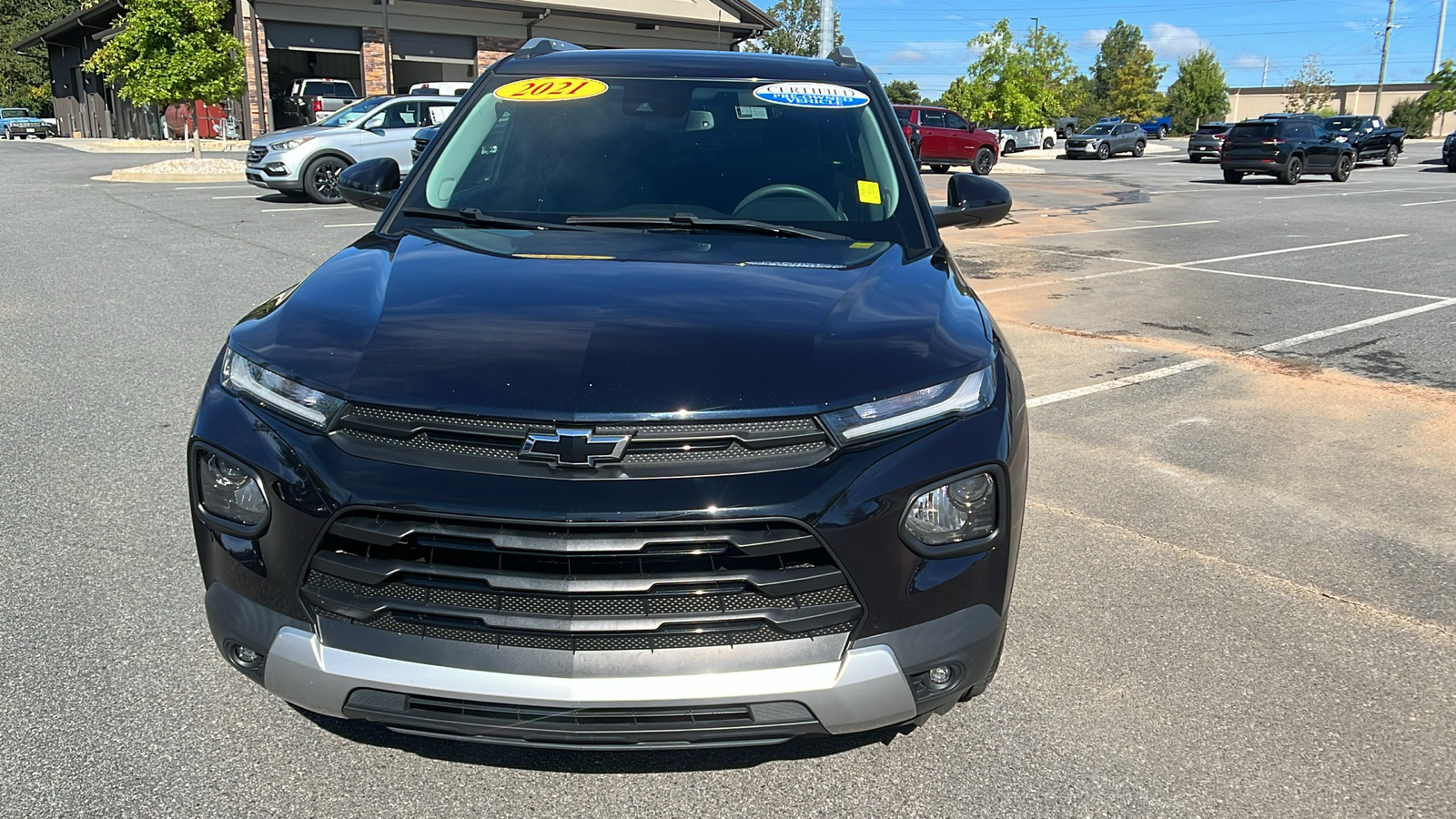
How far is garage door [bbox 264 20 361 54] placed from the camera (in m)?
35.5

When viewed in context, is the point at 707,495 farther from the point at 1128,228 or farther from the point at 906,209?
the point at 1128,228

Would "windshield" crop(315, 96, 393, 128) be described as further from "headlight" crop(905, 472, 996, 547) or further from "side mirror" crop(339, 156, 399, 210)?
"headlight" crop(905, 472, 996, 547)

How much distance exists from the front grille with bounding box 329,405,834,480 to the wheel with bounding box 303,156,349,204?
16058 mm

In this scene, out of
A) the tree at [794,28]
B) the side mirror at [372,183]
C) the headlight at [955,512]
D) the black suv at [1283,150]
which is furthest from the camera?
the tree at [794,28]

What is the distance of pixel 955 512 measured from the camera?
224 centimetres

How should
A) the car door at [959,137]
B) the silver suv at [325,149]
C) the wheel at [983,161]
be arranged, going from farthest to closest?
the wheel at [983,161] < the car door at [959,137] < the silver suv at [325,149]

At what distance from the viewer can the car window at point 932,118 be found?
97.6 feet

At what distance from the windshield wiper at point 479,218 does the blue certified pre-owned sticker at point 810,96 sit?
1038mm

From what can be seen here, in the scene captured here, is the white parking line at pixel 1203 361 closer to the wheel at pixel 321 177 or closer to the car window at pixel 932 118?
the wheel at pixel 321 177

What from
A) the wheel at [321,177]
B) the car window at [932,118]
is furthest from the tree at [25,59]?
the wheel at [321,177]

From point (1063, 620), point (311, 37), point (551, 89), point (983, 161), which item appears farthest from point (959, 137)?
point (1063, 620)

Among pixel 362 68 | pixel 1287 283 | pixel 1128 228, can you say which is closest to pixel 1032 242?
pixel 1128 228

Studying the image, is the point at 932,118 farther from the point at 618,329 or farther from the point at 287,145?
the point at 618,329

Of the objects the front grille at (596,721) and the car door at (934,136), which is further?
the car door at (934,136)
